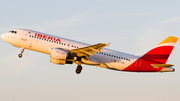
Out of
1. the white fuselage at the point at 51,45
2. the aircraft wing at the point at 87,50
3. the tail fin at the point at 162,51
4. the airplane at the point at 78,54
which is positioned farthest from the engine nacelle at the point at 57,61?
the tail fin at the point at 162,51

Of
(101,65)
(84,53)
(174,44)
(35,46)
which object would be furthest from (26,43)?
(174,44)

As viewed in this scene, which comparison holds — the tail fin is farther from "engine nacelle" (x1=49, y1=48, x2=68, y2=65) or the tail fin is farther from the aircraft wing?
"engine nacelle" (x1=49, y1=48, x2=68, y2=65)

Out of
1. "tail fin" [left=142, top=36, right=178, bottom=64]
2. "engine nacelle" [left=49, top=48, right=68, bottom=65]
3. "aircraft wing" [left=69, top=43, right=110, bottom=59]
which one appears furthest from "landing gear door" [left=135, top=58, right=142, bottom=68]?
"engine nacelle" [left=49, top=48, right=68, bottom=65]

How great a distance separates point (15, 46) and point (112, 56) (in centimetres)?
1387

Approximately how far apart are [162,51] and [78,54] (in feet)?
44.2

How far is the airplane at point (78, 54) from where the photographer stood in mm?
38719

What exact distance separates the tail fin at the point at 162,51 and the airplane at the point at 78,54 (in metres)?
0.19

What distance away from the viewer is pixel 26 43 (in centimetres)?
3997

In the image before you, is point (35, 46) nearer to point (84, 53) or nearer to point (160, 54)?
point (84, 53)

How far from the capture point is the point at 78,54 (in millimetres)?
39500

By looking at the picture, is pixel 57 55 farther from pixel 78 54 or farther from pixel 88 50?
pixel 88 50

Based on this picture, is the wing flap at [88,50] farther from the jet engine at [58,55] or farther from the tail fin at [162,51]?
the tail fin at [162,51]

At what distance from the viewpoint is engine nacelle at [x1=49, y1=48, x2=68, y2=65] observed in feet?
125

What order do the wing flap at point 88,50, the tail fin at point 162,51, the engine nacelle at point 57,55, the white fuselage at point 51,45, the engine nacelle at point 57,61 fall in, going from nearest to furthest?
the wing flap at point 88,50
the engine nacelle at point 57,55
the engine nacelle at point 57,61
the white fuselage at point 51,45
the tail fin at point 162,51
